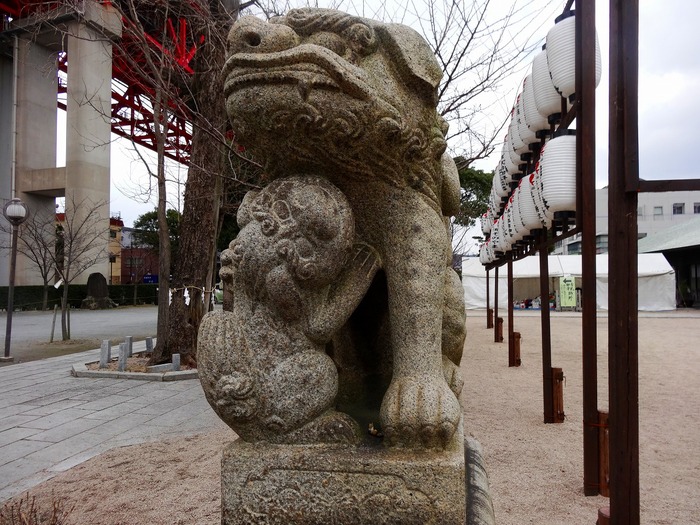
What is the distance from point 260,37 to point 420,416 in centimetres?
115

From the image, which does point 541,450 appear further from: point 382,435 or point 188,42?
point 188,42

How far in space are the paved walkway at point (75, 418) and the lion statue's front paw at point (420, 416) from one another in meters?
2.76

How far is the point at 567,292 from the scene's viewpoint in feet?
62.3

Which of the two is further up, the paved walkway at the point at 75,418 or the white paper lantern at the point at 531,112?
the white paper lantern at the point at 531,112

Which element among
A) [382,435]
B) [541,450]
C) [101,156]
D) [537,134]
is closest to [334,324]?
[382,435]

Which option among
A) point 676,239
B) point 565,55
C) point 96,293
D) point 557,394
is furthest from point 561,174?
point 676,239

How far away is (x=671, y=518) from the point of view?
294 cm

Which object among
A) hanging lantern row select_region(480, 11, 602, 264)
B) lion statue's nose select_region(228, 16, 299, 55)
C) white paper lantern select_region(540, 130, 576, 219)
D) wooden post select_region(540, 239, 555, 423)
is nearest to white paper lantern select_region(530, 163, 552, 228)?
hanging lantern row select_region(480, 11, 602, 264)

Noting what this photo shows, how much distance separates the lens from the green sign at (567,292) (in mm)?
18453

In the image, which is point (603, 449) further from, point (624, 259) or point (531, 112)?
point (531, 112)

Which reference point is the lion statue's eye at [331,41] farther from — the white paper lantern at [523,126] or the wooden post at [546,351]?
the white paper lantern at [523,126]

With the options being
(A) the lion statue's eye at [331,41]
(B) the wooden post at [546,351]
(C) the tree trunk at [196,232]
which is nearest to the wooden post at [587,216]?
(B) the wooden post at [546,351]

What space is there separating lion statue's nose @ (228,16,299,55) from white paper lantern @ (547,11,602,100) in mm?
2857

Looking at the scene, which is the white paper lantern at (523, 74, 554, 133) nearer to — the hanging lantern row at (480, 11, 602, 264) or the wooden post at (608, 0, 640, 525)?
the hanging lantern row at (480, 11, 602, 264)
